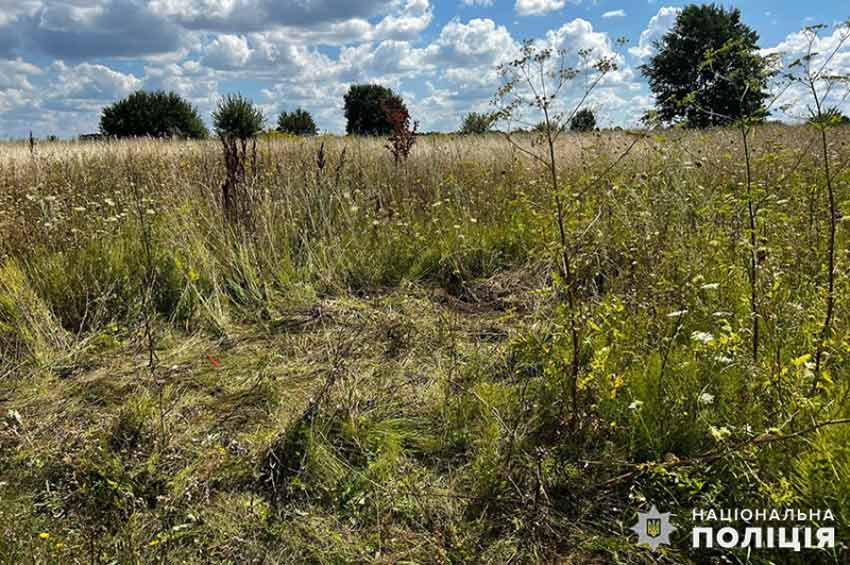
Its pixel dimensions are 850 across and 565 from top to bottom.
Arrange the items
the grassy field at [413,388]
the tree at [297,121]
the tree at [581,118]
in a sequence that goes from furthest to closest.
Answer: the tree at [297,121], the tree at [581,118], the grassy field at [413,388]

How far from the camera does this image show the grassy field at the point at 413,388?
5.73 feet

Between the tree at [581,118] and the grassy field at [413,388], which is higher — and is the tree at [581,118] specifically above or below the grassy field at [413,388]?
above

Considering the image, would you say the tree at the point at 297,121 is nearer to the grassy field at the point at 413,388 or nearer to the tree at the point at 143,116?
the tree at the point at 143,116

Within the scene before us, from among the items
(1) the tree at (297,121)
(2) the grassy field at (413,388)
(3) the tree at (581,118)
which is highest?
(1) the tree at (297,121)

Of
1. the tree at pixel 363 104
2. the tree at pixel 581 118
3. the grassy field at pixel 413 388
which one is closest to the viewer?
the grassy field at pixel 413 388

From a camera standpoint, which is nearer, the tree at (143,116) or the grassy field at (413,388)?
the grassy field at (413,388)

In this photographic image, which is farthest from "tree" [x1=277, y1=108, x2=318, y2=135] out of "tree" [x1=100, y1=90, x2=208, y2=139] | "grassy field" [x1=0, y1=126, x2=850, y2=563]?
"grassy field" [x1=0, y1=126, x2=850, y2=563]

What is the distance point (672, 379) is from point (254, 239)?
3.36 metres

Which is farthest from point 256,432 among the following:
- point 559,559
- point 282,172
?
point 282,172

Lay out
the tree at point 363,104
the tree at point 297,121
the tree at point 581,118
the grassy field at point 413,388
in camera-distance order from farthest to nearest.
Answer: the tree at point 363,104 → the tree at point 297,121 → the tree at point 581,118 → the grassy field at point 413,388

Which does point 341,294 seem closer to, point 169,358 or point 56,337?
point 169,358

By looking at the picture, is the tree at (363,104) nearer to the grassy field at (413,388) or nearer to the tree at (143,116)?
the tree at (143,116)

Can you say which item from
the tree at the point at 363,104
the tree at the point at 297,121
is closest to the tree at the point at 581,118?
the tree at the point at 297,121

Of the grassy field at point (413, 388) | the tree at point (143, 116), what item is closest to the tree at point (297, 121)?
the tree at point (143, 116)
